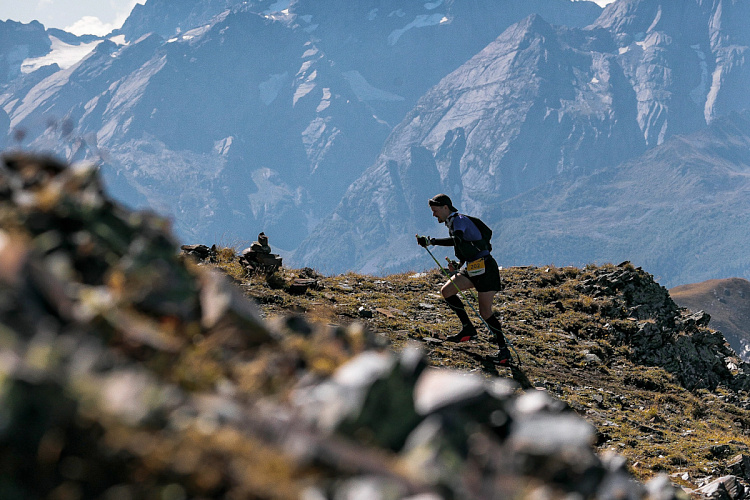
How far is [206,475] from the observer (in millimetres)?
2648

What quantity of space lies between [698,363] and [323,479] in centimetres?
1880

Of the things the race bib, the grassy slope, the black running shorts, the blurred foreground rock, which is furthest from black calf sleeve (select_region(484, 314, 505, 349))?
the blurred foreground rock

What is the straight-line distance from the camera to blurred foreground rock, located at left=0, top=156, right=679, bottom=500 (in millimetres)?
2576

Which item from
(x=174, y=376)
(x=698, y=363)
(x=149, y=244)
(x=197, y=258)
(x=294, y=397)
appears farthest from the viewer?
(x=698, y=363)

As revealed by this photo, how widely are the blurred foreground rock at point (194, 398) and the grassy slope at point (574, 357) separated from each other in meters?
5.85

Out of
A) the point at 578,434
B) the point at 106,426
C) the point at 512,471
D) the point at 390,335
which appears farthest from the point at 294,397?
the point at 390,335

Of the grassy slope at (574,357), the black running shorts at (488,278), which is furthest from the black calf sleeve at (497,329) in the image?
the black running shorts at (488,278)

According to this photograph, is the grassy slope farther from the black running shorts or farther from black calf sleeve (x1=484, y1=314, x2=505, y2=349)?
the black running shorts

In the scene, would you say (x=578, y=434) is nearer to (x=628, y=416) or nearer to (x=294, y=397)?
Answer: (x=294, y=397)

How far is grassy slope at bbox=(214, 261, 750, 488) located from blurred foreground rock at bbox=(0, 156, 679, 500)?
5.85m

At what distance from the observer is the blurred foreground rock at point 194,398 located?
2576 mm

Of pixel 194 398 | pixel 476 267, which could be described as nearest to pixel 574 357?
pixel 476 267

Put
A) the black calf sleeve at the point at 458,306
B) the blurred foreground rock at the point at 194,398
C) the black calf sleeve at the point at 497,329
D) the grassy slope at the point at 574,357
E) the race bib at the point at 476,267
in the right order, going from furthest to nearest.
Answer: the black calf sleeve at the point at 458,306
the black calf sleeve at the point at 497,329
the race bib at the point at 476,267
the grassy slope at the point at 574,357
the blurred foreground rock at the point at 194,398

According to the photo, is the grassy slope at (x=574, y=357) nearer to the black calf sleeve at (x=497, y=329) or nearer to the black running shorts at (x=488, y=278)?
the black calf sleeve at (x=497, y=329)
